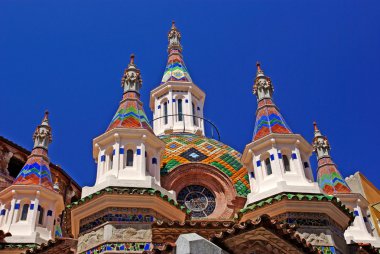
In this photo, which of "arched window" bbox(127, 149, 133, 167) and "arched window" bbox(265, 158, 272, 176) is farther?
"arched window" bbox(265, 158, 272, 176)

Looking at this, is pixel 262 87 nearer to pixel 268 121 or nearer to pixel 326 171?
pixel 268 121

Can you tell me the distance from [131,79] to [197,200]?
16.3 ft

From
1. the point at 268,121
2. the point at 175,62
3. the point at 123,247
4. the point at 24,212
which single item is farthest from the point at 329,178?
the point at 24,212

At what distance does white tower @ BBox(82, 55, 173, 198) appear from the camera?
45.7 ft

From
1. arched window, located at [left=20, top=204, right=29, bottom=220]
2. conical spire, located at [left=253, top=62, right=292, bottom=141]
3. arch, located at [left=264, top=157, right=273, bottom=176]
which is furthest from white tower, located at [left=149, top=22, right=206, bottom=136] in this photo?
arch, located at [left=264, top=157, right=273, bottom=176]

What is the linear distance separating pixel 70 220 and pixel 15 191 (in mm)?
4733

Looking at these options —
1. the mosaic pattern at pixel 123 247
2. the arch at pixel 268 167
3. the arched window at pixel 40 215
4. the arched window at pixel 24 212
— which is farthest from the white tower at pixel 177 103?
the mosaic pattern at pixel 123 247

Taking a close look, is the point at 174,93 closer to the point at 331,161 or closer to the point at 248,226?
the point at 331,161

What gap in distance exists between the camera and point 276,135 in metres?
15.4

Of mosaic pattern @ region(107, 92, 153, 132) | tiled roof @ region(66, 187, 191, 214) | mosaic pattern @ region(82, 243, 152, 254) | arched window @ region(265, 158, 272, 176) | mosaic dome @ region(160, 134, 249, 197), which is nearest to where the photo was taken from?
mosaic pattern @ region(82, 243, 152, 254)

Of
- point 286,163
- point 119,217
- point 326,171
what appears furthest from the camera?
point 326,171

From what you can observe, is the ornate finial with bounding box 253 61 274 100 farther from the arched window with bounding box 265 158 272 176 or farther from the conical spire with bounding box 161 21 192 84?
the conical spire with bounding box 161 21 192 84

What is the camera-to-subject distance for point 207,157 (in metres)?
18.1

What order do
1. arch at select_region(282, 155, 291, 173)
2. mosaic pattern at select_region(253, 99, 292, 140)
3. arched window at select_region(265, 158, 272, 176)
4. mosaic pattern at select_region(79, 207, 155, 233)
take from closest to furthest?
mosaic pattern at select_region(79, 207, 155, 233), arch at select_region(282, 155, 291, 173), arched window at select_region(265, 158, 272, 176), mosaic pattern at select_region(253, 99, 292, 140)
